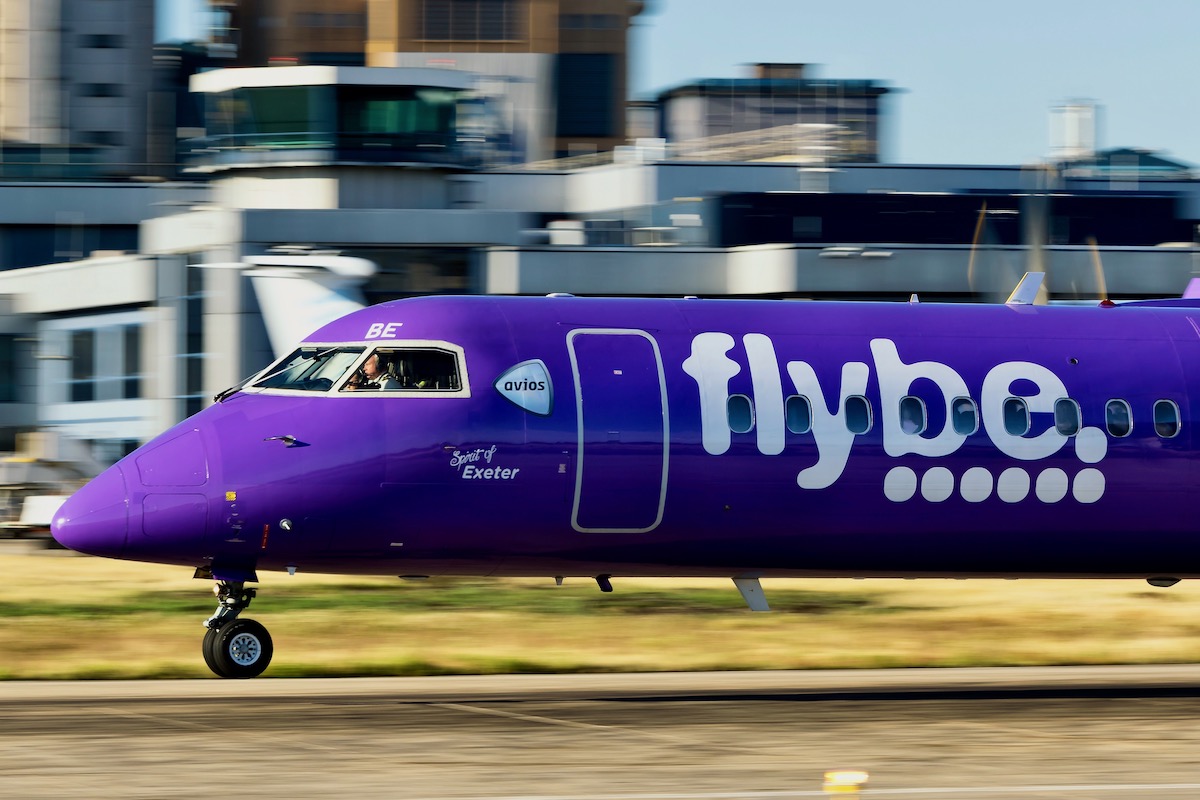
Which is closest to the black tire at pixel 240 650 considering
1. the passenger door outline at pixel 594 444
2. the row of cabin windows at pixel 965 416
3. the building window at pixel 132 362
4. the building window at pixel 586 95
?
the passenger door outline at pixel 594 444

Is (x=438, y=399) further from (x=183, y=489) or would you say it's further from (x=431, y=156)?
(x=431, y=156)

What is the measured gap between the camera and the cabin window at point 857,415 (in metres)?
17.6

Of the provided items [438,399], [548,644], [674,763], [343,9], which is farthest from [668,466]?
[343,9]

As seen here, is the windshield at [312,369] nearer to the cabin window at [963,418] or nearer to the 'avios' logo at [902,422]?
the 'avios' logo at [902,422]

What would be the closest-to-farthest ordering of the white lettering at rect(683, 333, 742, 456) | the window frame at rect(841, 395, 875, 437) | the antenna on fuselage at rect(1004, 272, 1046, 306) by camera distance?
the white lettering at rect(683, 333, 742, 456)
the window frame at rect(841, 395, 875, 437)
the antenna on fuselage at rect(1004, 272, 1046, 306)

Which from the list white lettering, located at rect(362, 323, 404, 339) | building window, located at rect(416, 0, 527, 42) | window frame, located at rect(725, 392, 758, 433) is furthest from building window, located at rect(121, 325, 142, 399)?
building window, located at rect(416, 0, 527, 42)

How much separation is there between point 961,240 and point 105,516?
51007 millimetres

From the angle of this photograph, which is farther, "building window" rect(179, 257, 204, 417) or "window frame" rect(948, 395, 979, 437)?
"building window" rect(179, 257, 204, 417)

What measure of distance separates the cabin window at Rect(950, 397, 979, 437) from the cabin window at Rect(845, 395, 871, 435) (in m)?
0.89

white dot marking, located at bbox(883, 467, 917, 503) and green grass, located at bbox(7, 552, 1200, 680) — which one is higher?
white dot marking, located at bbox(883, 467, 917, 503)

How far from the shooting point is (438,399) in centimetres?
1666

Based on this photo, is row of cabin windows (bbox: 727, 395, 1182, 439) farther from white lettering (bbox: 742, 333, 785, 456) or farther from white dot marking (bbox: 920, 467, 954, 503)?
white dot marking (bbox: 920, 467, 954, 503)

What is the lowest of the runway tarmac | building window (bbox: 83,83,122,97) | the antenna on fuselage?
the runway tarmac

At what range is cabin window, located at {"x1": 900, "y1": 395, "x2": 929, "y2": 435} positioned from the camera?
17.8 m
